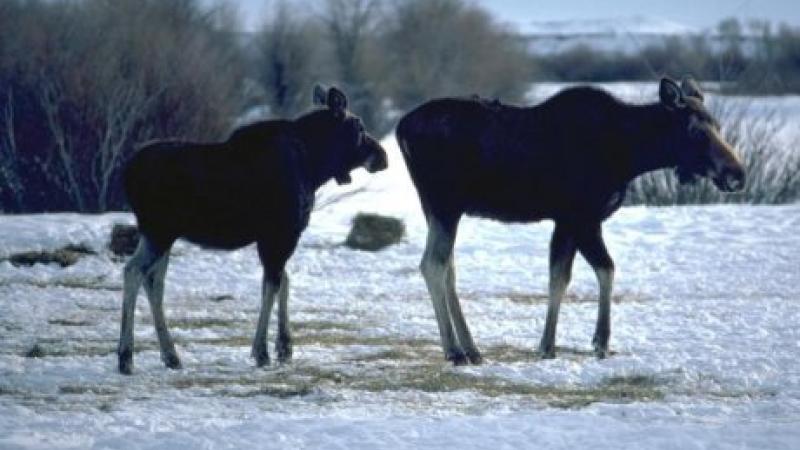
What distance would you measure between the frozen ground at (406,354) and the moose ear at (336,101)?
208 cm

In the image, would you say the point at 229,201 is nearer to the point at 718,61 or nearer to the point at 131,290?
the point at 131,290

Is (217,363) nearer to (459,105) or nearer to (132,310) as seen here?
(132,310)

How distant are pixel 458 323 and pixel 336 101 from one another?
217 cm

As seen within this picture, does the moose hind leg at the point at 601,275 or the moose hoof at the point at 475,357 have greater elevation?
the moose hind leg at the point at 601,275

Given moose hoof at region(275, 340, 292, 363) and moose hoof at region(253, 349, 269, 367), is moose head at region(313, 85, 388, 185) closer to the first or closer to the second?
moose hoof at region(275, 340, 292, 363)

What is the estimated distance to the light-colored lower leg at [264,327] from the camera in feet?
39.4

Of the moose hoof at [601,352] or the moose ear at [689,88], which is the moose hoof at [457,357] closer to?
the moose hoof at [601,352]

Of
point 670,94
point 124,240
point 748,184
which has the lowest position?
point 748,184

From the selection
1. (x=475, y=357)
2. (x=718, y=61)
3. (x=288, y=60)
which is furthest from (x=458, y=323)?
(x=288, y=60)

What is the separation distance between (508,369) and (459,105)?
7.75ft

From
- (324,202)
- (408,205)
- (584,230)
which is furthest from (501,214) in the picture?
(408,205)

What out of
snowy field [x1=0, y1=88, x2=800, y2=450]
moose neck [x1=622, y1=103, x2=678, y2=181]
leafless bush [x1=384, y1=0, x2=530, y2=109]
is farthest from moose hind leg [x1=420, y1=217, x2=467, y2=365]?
leafless bush [x1=384, y1=0, x2=530, y2=109]

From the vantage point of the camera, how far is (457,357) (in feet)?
40.2

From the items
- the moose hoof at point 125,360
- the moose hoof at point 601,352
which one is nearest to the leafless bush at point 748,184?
the moose hoof at point 601,352
